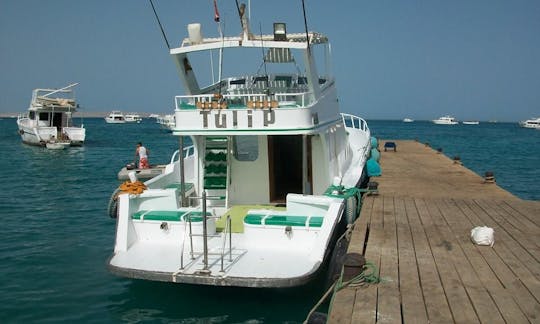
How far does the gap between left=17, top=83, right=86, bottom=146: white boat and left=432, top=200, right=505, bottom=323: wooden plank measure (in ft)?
130

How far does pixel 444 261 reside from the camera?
706 centimetres

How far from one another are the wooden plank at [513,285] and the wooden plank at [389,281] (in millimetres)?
1349

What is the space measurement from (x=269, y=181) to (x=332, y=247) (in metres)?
2.94

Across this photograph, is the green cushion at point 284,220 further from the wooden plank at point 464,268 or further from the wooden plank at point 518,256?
the wooden plank at point 518,256

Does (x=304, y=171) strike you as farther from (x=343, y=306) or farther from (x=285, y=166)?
(x=343, y=306)

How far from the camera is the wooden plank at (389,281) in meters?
5.32

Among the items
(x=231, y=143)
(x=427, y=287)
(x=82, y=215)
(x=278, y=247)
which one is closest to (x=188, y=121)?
(x=231, y=143)

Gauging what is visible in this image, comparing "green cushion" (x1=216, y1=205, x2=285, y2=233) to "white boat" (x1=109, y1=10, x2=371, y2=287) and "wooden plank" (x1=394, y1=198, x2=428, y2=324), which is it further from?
"wooden plank" (x1=394, y1=198, x2=428, y2=324)

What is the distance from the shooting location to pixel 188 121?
377 inches

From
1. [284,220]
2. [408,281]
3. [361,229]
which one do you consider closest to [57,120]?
[284,220]

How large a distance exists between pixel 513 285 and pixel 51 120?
47.3 m

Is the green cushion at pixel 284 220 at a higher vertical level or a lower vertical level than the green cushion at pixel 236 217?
higher

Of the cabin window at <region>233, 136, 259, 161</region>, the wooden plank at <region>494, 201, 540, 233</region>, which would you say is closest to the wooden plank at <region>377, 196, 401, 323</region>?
the wooden plank at <region>494, 201, 540, 233</region>

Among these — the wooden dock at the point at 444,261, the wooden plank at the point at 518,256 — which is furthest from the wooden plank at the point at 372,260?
the wooden plank at the point at 518,256
